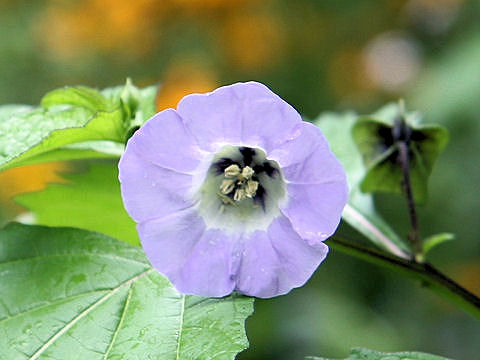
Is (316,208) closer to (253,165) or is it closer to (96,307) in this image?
(253,165)

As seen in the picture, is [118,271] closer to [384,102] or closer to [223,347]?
[223,347]

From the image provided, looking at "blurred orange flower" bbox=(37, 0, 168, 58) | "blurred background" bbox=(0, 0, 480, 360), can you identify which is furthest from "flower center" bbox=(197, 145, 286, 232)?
"blurred orange flower" bbox=(37, 0, 168, 58)

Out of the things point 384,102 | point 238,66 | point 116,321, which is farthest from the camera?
point 384,102

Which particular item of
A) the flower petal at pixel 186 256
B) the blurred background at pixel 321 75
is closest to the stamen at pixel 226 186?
the flower petal at pixel 186 256

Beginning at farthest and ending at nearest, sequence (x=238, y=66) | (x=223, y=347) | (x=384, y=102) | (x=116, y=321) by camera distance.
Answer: (x=384, y=102), (x=238, y=66), (x=116, y=321), (x=223, y=347)

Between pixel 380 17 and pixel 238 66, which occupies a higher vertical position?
pixel 380 17

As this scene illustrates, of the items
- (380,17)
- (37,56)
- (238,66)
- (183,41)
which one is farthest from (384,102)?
(37,56)

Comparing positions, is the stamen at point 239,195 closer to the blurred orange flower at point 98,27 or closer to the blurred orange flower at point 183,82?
the blurred orange flower at point 183,82

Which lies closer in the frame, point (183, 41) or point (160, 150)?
point (160, 150)
